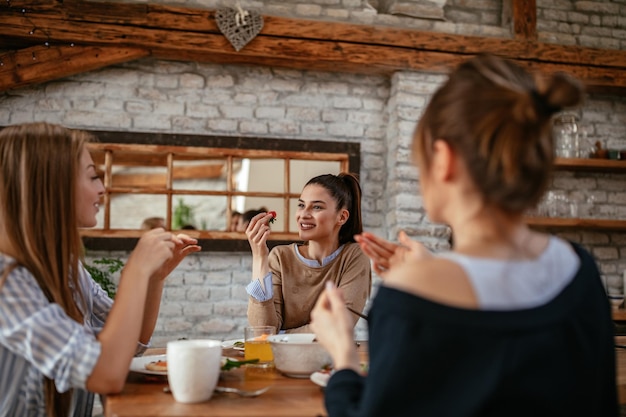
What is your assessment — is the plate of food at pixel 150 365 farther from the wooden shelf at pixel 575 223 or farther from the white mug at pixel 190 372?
the wooden shelf at pixel 575 223

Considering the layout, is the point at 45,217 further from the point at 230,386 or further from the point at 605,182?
the point at 605,182

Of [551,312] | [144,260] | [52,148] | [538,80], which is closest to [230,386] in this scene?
[144,260]

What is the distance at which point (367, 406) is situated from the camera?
0.89 m

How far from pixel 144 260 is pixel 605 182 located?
14.6 feet

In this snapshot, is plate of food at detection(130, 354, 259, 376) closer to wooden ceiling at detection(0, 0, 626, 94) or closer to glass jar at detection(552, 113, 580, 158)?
wooden ceiling at detection(0, 0, 626, 94)

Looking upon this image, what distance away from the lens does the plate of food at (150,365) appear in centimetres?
147

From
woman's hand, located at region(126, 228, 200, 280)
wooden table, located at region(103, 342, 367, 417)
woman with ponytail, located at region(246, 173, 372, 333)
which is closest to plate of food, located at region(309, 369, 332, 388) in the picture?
A: wooden table, located at region(103, 342, 367, 417)

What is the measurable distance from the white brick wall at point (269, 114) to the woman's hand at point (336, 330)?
3.17 m

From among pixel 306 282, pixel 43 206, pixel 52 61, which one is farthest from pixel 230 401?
pixel 52 61

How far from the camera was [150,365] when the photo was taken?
152 centimetres

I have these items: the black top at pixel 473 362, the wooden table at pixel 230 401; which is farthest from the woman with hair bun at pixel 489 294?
the wooden table at pixel 230 401

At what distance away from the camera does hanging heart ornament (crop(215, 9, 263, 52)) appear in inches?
163

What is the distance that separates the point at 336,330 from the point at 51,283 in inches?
26.3

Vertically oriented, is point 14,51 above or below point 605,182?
above
